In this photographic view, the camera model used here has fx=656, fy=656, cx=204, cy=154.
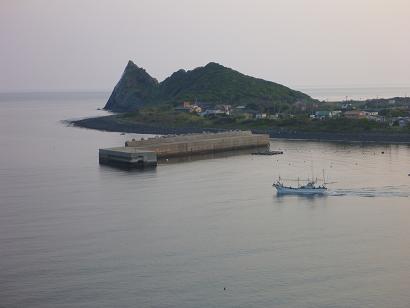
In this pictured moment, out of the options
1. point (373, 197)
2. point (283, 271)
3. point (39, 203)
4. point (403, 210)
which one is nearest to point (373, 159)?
point (373, 197)

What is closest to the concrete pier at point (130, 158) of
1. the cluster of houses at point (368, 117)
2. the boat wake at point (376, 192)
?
the boat wake at point (376, 192)

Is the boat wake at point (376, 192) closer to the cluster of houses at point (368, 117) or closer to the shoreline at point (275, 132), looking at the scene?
the shoreline at point (275, 132)

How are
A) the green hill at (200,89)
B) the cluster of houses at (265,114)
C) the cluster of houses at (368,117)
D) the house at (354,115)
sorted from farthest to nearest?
the green hill at (200,89)
the house at (354,115)
the cluster of houses at (265,114)
the cluster of houses at (368,117)

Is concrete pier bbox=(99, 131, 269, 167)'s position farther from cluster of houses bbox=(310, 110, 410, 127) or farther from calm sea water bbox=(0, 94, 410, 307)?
cluster of houses bbox=(310, 110, 410, 127)

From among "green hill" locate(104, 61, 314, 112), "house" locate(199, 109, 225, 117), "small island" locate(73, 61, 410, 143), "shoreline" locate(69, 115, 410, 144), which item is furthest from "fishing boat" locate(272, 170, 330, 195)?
"green hill" locate(104, 61, 314, 112)

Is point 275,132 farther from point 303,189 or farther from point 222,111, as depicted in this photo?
point 303,189

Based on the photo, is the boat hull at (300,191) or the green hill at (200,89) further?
the green hill at (200,89)

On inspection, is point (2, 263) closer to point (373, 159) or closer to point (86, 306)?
point (86, 306)

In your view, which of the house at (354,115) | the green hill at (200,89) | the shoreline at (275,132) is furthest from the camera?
the green hill at (200,89)

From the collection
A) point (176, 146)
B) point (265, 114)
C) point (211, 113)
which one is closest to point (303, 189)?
point (176, 146)
